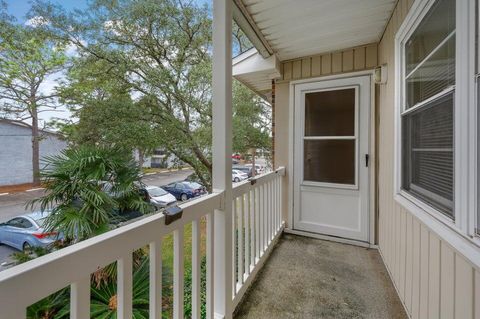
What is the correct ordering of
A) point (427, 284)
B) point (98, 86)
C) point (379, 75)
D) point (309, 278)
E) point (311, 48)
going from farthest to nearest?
1. point (311, 48)
2. point (379, 75)
3. point (309, 278)
4. point (427, 284)
5. point (98, 86)

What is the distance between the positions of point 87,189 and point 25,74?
366mm

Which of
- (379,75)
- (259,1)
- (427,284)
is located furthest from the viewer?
(379,75)

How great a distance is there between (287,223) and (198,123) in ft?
7.00

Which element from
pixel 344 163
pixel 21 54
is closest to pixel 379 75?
pixel 344 163

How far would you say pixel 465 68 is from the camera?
1.03 metres

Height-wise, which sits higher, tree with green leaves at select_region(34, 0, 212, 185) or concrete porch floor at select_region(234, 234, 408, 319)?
tree with green leaves at select_region(34, 0, 212, 185)

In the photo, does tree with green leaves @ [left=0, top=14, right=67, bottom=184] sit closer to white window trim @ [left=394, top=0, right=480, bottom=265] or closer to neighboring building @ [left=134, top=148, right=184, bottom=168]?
neighboring building @ [left=134, top=148, right=184, bottom=168]

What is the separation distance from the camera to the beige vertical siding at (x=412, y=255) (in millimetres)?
1032

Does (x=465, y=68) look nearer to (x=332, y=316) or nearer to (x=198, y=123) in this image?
(x=198, y=123)

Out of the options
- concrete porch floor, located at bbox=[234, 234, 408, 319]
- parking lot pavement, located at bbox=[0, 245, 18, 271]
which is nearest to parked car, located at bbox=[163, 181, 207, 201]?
parking lot pavement, located at bbox=[0, 245, 18, 271]

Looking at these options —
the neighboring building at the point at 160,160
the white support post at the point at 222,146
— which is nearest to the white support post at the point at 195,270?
the white support post at the point at 222,146

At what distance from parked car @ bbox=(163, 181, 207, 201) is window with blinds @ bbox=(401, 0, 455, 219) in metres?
1.33

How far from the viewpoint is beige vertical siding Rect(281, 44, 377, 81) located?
280cm

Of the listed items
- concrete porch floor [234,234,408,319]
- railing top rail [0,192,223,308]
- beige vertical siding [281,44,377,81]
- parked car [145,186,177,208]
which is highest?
beige vertical siding [281,44,377,81]
